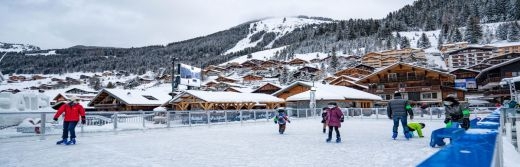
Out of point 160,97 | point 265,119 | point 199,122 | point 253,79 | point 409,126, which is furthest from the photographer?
point 253,79

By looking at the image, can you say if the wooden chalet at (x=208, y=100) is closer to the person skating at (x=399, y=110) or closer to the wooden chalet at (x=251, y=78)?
the person skating at (x=399, y=110)

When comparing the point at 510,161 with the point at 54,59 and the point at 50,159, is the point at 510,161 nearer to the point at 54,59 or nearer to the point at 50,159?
the point at 50,159

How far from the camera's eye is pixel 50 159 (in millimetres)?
7297

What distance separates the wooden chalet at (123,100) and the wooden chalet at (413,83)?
27331mm

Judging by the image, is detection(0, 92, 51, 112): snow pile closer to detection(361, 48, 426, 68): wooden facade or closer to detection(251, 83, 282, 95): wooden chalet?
detection(251, 83, 282, 95): wooden chalet

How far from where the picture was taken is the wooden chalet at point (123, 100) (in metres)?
40.6

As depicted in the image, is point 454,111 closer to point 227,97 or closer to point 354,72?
point 227,97

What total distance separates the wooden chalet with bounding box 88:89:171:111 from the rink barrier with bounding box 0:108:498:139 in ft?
65.4

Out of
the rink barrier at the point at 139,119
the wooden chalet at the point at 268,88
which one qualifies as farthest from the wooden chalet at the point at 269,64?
the rink barrier at the point at 139,119

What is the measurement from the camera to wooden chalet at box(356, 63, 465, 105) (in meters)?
44.2

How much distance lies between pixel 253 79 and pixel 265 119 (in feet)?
228

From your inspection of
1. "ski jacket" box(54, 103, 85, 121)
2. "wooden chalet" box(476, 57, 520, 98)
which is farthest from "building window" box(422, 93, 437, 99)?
"ski jacket" box(54, 103, 85, 121)

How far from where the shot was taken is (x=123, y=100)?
39.7m

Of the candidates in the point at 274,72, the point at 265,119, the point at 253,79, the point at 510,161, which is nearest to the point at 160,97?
the point at 265,119
